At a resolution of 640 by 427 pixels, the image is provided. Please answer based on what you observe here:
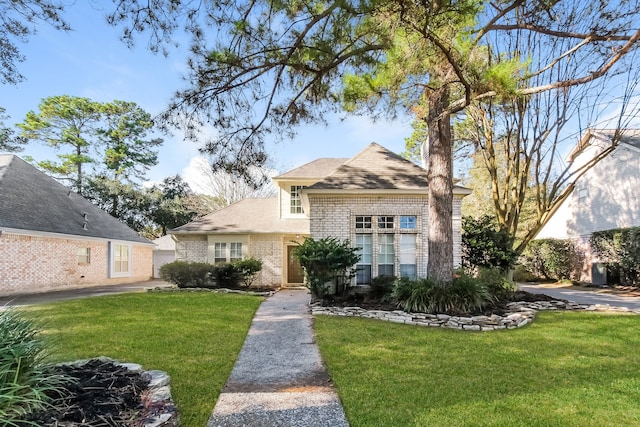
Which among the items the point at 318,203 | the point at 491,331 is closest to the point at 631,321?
the point at 491,331

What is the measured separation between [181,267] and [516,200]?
1352 cm

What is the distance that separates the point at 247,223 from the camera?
18.1 m

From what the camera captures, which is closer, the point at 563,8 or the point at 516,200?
the point at 563,8

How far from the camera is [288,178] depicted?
17.6 meters

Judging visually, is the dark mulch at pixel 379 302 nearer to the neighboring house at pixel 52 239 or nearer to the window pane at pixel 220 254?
the window pane at pixel 220 254

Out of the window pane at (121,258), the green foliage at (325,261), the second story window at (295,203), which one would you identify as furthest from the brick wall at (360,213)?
the window pane at (121,258)

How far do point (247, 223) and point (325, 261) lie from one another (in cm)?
809

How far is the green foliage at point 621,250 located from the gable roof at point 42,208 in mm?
23163

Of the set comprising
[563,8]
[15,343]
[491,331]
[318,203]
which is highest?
[563,8]

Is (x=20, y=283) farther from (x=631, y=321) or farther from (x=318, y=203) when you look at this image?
(x=631, y=321)

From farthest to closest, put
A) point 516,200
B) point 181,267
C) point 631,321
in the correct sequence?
point 181,267 → point 516,200 → point 631,321

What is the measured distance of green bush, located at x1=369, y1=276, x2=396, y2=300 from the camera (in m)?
11.0

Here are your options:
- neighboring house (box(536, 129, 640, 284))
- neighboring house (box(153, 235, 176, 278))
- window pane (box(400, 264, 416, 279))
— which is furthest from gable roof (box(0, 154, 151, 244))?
neighboring house (box(536, 129, 640, 284))

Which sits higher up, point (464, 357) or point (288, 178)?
point (288, 178)
